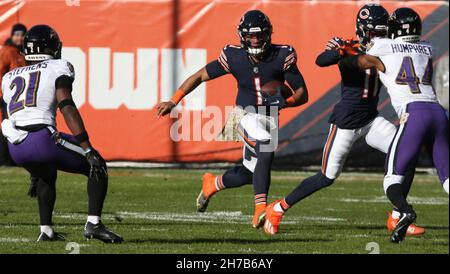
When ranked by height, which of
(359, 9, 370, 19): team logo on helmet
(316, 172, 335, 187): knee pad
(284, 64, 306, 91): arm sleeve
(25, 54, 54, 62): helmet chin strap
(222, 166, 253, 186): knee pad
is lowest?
(222, 166, 253, 186): knee pad

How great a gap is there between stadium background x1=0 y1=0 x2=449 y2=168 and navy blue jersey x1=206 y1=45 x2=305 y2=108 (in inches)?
197

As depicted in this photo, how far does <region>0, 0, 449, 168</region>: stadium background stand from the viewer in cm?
1379

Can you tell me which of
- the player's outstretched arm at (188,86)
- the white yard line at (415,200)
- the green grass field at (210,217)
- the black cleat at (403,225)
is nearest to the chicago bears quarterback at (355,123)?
the green grass field at (210,217)

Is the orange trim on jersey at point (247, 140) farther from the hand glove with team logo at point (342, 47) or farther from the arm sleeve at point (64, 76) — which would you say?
the arm sleeve at point (64, 76)

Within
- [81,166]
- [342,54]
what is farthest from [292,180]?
[81,166]

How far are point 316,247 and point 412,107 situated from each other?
3.92 feet

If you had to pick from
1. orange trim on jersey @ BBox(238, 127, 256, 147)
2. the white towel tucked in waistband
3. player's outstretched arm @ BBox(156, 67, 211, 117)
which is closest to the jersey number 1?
orange trim on jersey @ BBox(238, 127, 256, 147)

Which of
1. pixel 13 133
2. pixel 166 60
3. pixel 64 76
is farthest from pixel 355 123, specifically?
pixel 166 60

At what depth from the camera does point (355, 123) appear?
8.55m

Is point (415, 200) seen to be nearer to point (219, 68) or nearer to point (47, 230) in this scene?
point (219, 68)

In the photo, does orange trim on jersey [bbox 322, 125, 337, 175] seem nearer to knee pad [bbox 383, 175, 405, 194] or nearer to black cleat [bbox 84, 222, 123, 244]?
knee pad [bbox 383, 175, 405, 194]

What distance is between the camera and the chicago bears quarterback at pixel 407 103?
24.6 ft

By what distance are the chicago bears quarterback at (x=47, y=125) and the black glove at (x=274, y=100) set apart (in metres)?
1.85

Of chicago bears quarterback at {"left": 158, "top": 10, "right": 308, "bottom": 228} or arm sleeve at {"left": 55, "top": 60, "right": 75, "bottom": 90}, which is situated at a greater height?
arm sleeve at {"left": 55, "top": 60, "right": 75, "bottom": 90}
